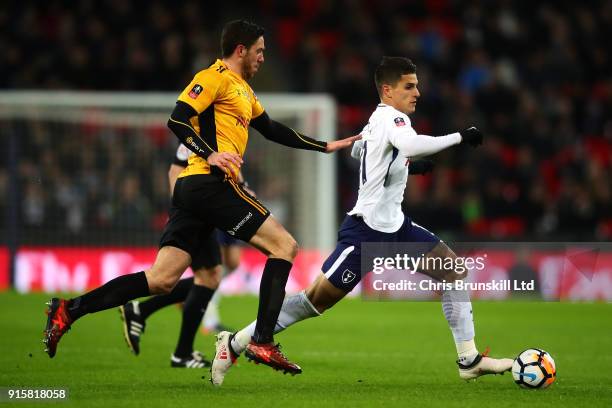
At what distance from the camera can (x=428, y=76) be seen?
19.5 metres

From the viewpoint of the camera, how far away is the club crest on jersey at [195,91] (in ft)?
22.1

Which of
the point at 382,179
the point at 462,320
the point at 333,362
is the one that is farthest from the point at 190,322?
the point at 462,320

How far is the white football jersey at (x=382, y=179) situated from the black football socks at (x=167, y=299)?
2.25 metres

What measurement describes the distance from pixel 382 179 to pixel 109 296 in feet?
6.00

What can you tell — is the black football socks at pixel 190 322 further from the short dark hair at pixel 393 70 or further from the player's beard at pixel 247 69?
the short dark hair at pixel 393 70

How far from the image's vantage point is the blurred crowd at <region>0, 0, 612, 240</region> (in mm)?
17078

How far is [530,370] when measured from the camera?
6.94 meters

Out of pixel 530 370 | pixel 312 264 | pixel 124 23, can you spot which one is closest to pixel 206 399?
pixel 530 370

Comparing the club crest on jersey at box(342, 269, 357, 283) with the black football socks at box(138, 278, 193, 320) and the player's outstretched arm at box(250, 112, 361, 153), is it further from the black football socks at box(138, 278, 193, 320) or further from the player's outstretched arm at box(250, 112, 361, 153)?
the black football socks at box(138, 278, 193, 320)

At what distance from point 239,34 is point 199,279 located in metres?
2.18

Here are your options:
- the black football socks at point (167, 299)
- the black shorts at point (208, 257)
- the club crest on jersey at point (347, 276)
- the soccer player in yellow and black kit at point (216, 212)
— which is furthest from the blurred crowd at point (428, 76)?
the club crest on jersey at point (347, 276)

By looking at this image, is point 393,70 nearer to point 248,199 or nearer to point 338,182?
point 248,199

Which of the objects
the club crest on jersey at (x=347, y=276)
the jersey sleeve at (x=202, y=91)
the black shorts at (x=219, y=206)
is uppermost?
the jersey sleeve at (x=202, y=91)

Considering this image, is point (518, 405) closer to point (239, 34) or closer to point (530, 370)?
point (530, 370)
